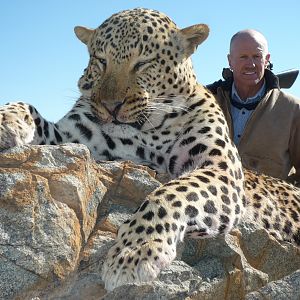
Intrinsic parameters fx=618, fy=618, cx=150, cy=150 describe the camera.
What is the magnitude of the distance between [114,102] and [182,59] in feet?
3.17

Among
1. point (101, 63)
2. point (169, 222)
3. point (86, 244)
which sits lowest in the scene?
point (86, 244)

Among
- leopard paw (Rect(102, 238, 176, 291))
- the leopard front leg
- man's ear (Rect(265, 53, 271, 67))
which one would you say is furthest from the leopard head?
man's ear (Rect(265, 53, 271, 67))

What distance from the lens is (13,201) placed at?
3.62 metres

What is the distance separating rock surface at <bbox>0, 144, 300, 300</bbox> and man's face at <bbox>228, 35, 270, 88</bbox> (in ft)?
12.5

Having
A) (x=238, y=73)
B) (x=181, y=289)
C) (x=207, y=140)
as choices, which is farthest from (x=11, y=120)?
(x=238, y=73)

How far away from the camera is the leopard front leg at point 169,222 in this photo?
3295 millimetres

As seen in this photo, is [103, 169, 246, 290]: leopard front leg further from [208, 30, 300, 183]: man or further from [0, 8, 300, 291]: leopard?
[208, 30, 300, 183]: man

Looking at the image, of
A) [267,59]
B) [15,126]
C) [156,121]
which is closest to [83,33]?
[156,121]

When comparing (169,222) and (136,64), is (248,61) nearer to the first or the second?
(136,64)

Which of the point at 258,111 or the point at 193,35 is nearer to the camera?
the point at 193,35

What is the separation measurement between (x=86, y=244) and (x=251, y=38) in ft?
16.6

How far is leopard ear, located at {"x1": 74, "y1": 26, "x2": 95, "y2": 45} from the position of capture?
5699 millimetres

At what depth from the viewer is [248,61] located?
7879 millimetres

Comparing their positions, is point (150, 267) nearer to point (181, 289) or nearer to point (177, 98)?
point (181, 289)
